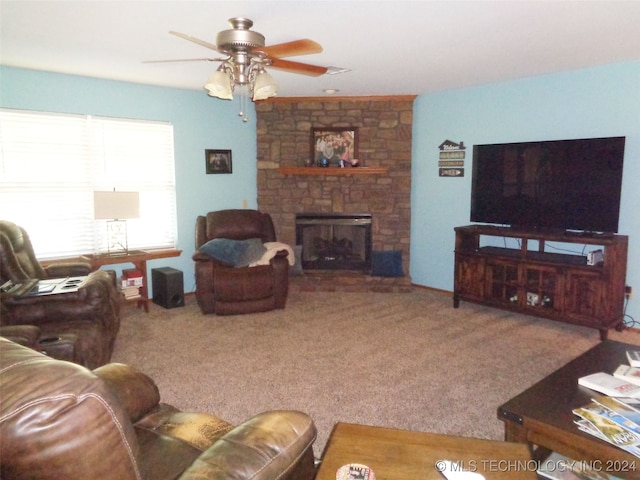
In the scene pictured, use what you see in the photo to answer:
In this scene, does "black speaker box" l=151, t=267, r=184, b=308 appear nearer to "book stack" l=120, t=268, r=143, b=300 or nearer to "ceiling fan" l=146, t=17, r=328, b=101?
"book stack" l=120, t=268, r=143, b=300

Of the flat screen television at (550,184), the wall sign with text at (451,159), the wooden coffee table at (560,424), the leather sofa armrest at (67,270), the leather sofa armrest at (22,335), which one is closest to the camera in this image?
the wooden coffee table at (560,424)

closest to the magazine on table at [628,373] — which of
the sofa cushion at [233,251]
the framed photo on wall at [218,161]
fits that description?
the sofa cushion at [233,251]

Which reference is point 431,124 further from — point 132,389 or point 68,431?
point 68,431

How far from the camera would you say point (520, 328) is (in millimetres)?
4137

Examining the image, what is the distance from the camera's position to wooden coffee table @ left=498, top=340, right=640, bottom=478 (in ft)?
5.17

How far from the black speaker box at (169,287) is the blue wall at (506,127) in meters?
2.86

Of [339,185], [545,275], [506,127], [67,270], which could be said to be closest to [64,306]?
[67,270]

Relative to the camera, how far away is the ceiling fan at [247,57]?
246 centimetres

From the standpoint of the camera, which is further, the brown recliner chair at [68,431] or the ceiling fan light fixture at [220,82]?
the ceiling fan light fixture at [220,82]

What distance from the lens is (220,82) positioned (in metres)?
2.76

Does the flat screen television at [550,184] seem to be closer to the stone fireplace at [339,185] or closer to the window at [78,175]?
the stone fireplace at [339,185]

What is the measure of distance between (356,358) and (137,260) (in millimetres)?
2482

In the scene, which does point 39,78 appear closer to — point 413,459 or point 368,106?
point 368,106

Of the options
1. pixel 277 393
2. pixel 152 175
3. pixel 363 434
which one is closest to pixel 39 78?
pixel 152 175
